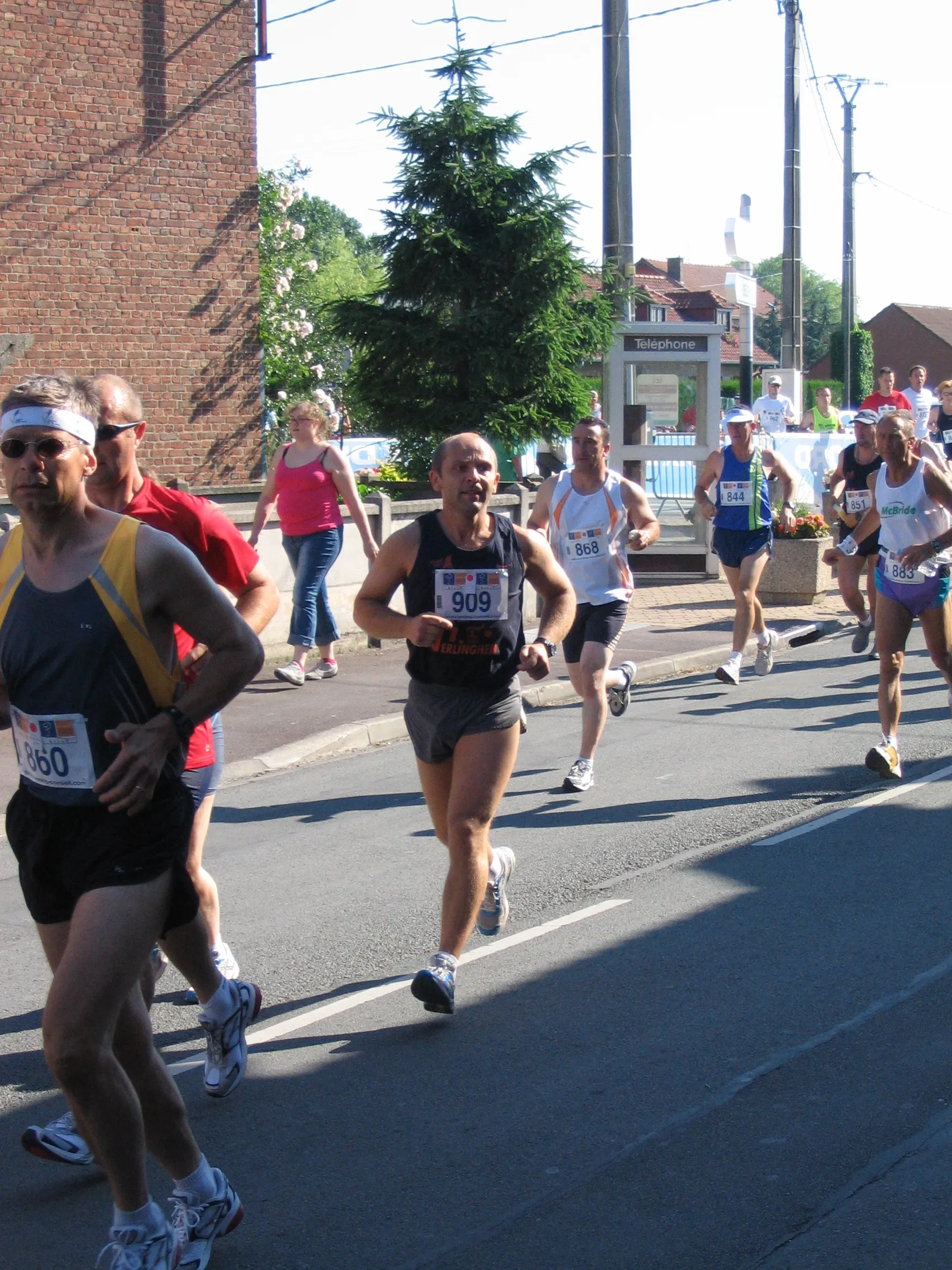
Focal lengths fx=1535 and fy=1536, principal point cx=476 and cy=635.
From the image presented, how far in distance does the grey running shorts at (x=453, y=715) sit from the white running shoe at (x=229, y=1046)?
43.9 inches

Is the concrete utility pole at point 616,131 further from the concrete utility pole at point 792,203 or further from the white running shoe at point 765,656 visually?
the concrete utility pole at point 792,203

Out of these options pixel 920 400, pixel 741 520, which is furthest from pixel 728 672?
pixel 920 400

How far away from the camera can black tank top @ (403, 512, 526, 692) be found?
509 cm

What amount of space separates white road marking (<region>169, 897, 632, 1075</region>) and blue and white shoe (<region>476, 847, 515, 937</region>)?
21cm

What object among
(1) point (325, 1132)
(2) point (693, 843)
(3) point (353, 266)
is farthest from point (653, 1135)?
(3) point (353, 266)

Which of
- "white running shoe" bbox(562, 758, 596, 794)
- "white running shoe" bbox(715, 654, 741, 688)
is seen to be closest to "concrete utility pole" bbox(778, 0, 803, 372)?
"white running shoe" bbox(715, 654, 741, 688)

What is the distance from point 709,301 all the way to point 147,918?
89.7 metres

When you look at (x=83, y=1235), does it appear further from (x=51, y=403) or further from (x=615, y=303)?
(x=615, y=303)

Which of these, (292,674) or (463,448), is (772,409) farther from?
(463,448)

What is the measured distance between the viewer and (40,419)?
3.20m

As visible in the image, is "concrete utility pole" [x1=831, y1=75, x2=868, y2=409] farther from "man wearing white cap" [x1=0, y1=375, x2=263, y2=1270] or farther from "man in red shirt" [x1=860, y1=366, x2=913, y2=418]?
"man wearing white cap" [x1=0, y1=375, x2=263, y2=1270]

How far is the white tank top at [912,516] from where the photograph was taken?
8203 millimetres

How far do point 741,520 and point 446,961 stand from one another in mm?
7103

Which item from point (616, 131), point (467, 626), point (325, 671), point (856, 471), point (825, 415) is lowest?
point (325, 671)
